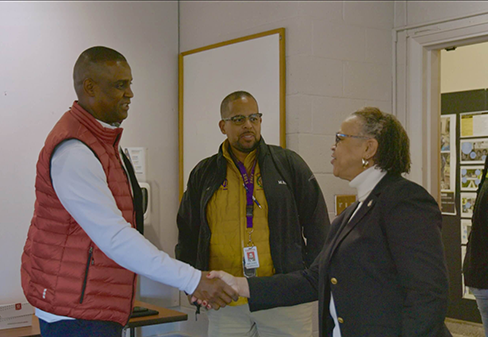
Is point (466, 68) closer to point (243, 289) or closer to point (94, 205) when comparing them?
point (243, 289)

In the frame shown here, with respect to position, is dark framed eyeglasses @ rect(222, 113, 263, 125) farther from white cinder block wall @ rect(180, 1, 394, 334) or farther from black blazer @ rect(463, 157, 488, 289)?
black blazer @ rect(463, 157, 488, 289)

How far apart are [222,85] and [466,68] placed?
170 cm

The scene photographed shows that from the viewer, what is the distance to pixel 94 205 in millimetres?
1811

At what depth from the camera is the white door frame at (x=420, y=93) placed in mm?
3695

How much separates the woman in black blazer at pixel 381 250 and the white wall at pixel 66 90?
216 centimetres

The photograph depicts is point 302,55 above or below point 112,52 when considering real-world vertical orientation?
above

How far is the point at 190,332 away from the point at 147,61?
1.93 meters

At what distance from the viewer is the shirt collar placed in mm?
1939

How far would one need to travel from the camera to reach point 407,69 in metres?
3.76

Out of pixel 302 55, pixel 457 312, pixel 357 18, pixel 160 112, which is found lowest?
pixel 457 312

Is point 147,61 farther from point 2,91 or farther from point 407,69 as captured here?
point 407,69

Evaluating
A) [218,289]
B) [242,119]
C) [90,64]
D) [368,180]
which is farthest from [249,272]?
[90,64]

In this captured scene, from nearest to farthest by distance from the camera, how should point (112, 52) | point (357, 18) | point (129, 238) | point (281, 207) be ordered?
point (129, 238), point (112, 52), point (281, 207), point (357, 18)

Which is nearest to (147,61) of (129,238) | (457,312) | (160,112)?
(160,112)
